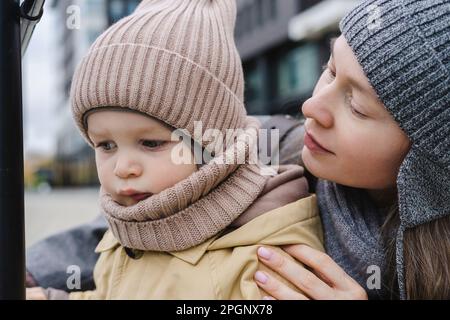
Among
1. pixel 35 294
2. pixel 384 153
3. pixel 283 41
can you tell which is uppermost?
pixel 283 41

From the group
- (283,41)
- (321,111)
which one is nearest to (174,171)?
(321,111)

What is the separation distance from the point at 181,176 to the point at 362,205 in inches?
15.2

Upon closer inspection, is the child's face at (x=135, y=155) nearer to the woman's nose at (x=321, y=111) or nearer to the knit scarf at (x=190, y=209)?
the knit scarf at (x=190, y=209)

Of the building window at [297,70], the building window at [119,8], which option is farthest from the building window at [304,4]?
the building window at [119,8]

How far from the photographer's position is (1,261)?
803 millimetres

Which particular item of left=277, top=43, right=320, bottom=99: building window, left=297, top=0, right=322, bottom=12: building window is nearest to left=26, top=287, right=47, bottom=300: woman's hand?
left=277, top=43, right=320, bottom=99: building window

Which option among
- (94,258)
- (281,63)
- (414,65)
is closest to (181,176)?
(414,65)

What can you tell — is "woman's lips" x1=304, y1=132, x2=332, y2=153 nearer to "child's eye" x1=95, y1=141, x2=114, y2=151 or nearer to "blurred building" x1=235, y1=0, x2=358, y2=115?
"child's eye" x1=95, y1=141, x2=114, y2=151

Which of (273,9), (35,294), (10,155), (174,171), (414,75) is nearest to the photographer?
(10,155)

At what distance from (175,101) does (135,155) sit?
13 centimetres

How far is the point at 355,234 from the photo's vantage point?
1064mm

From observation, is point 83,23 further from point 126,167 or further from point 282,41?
point 282,41

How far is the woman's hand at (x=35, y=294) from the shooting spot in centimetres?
125
